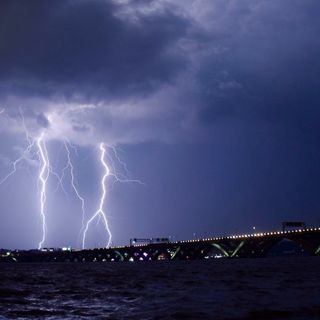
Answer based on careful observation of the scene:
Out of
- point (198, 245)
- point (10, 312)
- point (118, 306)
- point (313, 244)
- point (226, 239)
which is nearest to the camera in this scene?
point (10, 312)

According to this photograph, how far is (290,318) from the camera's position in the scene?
728 inches

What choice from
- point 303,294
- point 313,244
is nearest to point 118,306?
point 303,294

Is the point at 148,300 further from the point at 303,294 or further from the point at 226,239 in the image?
the point at 226,239

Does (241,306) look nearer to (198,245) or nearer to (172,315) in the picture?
(172,315)

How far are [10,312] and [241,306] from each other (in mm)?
10743

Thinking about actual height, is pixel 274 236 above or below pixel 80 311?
above

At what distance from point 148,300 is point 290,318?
11.0 meters

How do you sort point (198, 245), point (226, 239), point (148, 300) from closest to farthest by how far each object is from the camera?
point (148, 300)
point (226, 239)
point (198, 245)

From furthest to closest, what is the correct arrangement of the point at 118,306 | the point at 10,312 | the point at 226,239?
the point at 226,239 < the point at 118,306 < the point at 10,312

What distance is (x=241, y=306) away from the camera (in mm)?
23203

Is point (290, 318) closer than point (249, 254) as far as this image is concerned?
Yes

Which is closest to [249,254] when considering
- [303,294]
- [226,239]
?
[226,239]

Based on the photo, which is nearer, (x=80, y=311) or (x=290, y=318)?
(x=290, y=318)

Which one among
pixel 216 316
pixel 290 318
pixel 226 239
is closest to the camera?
pixel 290 318
